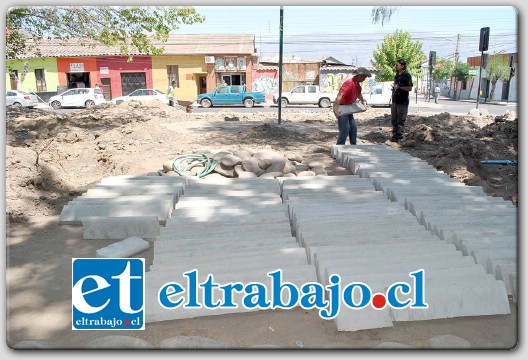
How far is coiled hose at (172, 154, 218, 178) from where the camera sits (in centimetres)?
651

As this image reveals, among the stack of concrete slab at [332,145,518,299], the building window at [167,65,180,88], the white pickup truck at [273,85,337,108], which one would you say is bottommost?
the stack of concrete slab at [332,145,518,299]

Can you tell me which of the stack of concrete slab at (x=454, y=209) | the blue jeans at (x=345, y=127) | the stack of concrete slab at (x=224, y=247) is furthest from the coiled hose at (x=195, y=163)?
the blue jeans at (x=345, y=127)

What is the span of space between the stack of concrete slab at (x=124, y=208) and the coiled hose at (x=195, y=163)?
759 mm

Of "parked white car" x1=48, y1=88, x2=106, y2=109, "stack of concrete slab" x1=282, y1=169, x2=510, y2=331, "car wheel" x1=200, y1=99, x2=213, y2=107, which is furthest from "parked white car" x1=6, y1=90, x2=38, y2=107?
"stack of concrete slab" x1=282, y1=169, x2=510, y2=331

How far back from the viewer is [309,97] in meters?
24.3

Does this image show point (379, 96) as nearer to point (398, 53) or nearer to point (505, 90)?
point (398, 53)

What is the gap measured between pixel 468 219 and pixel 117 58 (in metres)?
30.1

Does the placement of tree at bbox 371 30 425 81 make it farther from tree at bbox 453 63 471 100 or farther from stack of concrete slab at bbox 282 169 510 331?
stack of concrete slab at bbox 282 169 510 331

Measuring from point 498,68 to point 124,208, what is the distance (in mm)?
36498

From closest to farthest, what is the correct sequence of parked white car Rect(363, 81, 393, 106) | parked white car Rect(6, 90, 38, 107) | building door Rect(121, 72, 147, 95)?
parked white car Rect(6, 90, 38, 107), parked white car Rect(363, 81, 393, 106), building door Rect(121, 72, 147, 95)

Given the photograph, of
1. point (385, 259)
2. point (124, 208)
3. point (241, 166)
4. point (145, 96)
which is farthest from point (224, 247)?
point (145, 96)

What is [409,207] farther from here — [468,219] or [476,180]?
[476,180]

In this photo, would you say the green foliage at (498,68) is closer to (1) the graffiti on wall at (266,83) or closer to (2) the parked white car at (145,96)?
(1) the graffiti on wall at (266,83)

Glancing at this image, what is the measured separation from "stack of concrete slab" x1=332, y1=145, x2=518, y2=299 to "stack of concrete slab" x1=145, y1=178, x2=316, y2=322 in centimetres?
130
